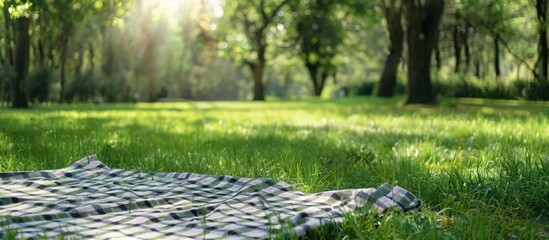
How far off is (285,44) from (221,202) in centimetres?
3569

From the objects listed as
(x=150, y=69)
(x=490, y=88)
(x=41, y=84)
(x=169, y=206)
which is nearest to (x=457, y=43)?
Answer: (x=490, y=88)

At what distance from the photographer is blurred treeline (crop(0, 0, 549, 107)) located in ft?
22.7

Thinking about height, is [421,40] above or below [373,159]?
above

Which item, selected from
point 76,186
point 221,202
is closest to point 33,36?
point 76,186

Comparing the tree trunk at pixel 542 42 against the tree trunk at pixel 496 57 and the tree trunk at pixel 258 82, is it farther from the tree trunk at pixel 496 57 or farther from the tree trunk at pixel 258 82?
the tree trunk at pixel 258 82

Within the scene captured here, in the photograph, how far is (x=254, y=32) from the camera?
3475cm

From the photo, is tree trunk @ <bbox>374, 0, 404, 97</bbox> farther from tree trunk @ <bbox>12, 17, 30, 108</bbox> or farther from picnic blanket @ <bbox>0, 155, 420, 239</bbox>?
picnic blanket @ <bbox>0, 155, 420, 239</bbox>

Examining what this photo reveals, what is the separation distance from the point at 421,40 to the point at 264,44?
2155 cm

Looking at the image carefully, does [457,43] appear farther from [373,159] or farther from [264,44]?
[264,44]

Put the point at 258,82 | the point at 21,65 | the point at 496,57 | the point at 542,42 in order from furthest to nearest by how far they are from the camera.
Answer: the point at 258,82
the point at 496,57
the point at 542,42
the point at 21,65

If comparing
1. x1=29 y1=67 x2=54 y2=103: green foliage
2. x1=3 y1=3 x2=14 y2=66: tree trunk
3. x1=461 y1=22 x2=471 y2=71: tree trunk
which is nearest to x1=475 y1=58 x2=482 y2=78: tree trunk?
x1=461 y1=22 x2=471 y2=71: tree trunk

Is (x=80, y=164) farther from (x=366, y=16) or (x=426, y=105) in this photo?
(x=366, y=16)

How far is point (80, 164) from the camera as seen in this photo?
4.32m

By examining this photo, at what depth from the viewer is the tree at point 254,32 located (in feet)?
109
